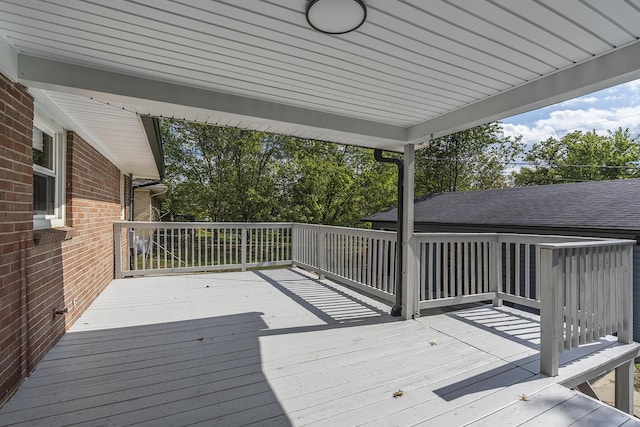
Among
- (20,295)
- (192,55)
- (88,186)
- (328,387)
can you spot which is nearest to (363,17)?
(192,55)

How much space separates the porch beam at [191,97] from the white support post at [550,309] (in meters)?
2.17

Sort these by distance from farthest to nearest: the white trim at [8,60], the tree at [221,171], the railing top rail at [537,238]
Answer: the tree at [221,171]
the railing top rail at [537,238]
the white trim at [8,60]

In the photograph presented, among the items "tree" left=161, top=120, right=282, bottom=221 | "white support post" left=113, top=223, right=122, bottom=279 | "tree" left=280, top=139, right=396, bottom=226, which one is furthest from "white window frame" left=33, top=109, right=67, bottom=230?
"tree" left=280, top=139, right=396, bottom=226

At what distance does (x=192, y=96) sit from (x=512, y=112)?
2.81m

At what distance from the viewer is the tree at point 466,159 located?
2197 cm

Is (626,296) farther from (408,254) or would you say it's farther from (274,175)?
(274,175)

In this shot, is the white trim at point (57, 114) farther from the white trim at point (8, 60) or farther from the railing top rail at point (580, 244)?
the railing top rail at point (580, 244)

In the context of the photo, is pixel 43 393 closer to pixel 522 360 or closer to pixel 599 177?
pixel 522 360

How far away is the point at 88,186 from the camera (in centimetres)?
458

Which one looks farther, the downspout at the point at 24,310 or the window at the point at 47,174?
the window at the point at 47,174

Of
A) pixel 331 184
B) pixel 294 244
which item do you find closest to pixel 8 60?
pixel 294 244

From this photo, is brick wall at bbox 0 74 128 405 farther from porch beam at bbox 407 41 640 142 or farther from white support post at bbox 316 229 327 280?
porch beam at bbox 407 41 640 142

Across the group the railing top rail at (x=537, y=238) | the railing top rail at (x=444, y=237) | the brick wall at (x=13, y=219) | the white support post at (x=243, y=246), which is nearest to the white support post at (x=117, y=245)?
the white support post at (x=243, y=246)

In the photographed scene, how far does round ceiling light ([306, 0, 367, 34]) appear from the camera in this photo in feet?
5.76
